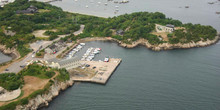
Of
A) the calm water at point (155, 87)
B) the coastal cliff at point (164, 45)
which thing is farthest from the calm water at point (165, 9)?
the calm water at point (155, 87)

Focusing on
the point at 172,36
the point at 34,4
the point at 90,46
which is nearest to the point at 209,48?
the point at 172,36

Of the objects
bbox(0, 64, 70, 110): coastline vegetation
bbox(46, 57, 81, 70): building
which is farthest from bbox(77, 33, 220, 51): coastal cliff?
bbox(0, 64, 70, 110): coastline vegetation

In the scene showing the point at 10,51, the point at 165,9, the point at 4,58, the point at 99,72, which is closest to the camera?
the point at 99,72

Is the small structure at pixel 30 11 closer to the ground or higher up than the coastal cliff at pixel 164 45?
higher up

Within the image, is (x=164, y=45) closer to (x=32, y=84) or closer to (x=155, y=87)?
(x=155, y=87)

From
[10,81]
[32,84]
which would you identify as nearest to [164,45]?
[32,84]

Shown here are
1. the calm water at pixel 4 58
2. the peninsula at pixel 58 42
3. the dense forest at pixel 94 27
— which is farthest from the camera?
the dense forest at pixel 94 27

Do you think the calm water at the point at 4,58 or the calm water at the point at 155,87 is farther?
the calm water at the point at 4,58

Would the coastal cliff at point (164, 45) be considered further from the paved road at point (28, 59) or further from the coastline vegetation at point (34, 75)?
the coastline vegetation at point (34, 75)
